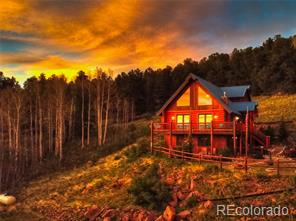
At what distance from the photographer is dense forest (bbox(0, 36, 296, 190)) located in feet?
152

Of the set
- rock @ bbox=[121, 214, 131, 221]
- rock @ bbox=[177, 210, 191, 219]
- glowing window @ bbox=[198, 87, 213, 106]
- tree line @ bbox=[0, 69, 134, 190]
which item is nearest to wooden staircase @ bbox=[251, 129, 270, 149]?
glowing window @ bbox=[198, 87, 213, 106]

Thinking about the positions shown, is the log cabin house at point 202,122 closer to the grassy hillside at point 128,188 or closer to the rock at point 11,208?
the grassy hillside at point 128,188

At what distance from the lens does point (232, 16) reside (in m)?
26.6

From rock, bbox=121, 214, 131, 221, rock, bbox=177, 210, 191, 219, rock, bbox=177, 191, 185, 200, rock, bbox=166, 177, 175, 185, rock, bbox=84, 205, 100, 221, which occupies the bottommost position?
rock, bbox=84, 205, 100, 221

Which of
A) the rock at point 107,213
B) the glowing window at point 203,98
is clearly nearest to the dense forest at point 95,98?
the glowing window at point 203,98

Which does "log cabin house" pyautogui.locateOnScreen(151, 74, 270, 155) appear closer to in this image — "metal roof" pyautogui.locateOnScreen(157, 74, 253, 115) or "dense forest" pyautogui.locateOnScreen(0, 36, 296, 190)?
"metal roof" pyautogui.locateOnScreen(157, 74, 253, 115)

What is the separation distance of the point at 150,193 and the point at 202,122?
42.5 ft

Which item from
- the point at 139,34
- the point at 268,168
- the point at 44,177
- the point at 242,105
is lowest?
the point at 44,177

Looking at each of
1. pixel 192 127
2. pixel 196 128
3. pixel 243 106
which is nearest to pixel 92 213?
pixel 192 127

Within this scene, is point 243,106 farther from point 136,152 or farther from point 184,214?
point 184,214

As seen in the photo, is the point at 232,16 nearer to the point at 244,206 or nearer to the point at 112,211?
the point at 244,206

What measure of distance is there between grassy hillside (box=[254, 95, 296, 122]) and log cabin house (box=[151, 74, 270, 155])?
18295 millimetres

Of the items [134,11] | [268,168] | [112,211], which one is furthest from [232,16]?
[112,211]

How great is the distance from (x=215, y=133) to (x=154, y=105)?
4557cm
